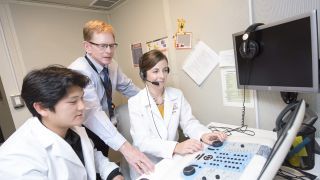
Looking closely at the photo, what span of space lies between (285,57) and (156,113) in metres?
0.79

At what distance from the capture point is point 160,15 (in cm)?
177

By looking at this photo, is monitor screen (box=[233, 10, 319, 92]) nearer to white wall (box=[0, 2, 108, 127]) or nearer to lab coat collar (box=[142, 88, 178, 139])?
lab coat collar (box=[142, 88, 178, 139])

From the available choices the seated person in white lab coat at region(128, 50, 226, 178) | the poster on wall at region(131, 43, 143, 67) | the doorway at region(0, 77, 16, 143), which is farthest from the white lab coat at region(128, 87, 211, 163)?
the doorway at region(0, 77, 16, 143)

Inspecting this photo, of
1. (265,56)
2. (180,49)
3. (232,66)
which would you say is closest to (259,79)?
(265,56)

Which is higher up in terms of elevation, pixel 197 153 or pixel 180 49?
pixel 180 49

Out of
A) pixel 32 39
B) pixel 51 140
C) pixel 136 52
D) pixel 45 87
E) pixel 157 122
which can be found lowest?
pixel 157 122

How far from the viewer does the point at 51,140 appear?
90 cm

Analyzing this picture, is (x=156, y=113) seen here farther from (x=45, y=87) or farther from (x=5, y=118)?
(x=5, y=118)

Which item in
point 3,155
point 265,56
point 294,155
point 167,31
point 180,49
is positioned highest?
point 167,31

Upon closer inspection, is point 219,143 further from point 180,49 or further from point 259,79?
point 180,49

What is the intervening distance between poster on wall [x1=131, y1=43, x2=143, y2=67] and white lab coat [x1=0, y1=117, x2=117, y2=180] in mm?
1270

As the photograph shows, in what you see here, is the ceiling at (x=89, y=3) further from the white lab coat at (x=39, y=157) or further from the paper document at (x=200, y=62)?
the white lab coat at (x=39, y=157)

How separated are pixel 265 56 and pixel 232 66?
0.31m

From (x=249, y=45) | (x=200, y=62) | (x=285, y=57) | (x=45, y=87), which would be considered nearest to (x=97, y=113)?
(x=45, y=87)
